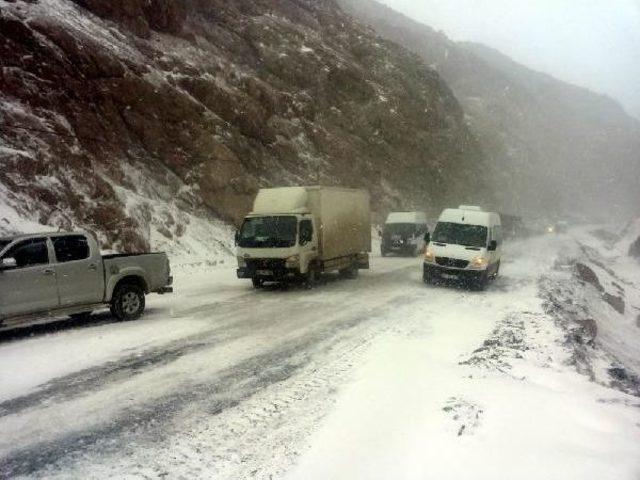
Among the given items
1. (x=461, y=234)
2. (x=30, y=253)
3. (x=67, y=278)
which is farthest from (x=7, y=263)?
(x=461, y=234)

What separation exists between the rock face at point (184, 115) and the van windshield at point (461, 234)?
11670 mm

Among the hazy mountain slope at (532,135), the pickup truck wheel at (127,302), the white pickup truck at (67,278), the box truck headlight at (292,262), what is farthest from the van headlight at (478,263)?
the hazy mountain slope at (532,135)

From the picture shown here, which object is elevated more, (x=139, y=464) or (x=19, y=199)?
(x=19, y=199)

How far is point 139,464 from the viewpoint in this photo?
481 cm

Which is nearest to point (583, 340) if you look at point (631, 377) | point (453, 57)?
point (631, 377)

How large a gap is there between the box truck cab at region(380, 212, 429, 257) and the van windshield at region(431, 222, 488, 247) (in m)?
10.9

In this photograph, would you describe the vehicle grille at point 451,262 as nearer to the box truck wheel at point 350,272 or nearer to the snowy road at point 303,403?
the box truck wheel at point 350,272

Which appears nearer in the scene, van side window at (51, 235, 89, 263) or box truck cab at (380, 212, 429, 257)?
van side window at (51, 235, 89, 263)

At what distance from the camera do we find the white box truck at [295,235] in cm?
1523

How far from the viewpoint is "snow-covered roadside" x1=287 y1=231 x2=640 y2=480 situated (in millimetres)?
4742

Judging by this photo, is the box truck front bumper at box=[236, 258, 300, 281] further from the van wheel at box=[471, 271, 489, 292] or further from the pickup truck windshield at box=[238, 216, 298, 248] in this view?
the van wheel at box=[471, 271, 489, 292]

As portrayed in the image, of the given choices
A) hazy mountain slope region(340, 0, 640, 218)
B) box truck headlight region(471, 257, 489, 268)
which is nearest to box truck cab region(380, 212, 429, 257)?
box truck headlight region(471, 257, 489, 268)

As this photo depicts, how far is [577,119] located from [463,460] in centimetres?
20798

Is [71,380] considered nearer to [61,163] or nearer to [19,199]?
[19,199]
